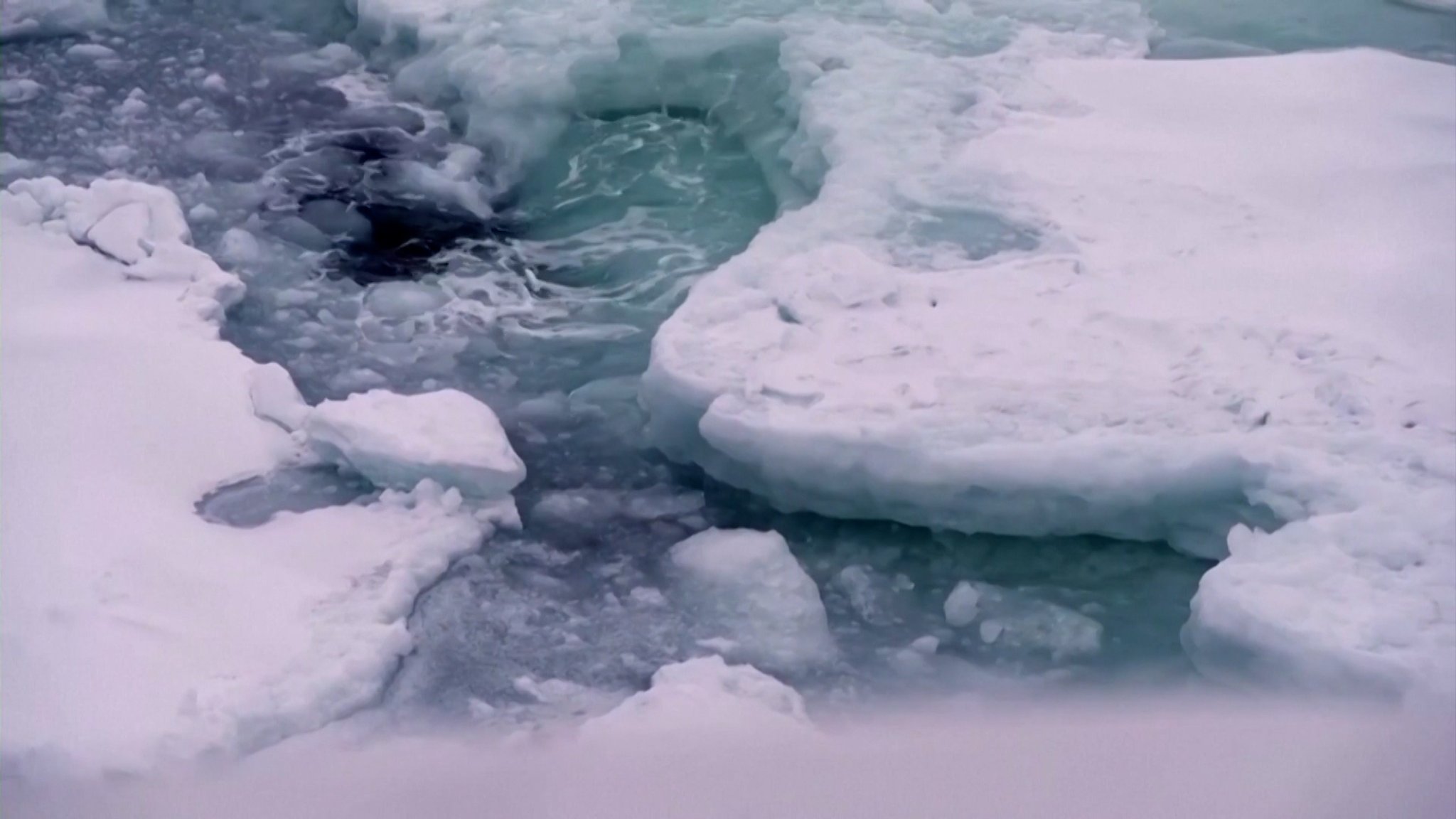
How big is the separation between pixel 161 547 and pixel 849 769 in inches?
51.1

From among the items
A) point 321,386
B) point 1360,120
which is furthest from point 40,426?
point 1360,120

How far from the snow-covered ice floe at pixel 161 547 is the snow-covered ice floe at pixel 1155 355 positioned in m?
0.76

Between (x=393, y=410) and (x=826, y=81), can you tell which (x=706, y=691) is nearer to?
(x=393, y=410)

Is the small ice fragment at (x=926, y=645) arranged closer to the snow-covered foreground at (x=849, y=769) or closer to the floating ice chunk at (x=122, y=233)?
the snow-covered foreground at (x=849, y=769)

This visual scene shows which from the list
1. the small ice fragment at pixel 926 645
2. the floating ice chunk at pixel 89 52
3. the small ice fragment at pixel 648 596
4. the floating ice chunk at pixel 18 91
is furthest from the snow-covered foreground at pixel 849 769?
the floating ice chunk at pixel 89 52

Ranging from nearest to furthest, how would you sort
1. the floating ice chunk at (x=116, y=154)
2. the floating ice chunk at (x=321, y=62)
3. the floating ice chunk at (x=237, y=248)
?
the floating ice chunk at (x=237, y=248)
the floating ice chunk at (x=116, y=154)
the floating ice chunk at (x=321, y=62)

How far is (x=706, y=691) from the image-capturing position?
205 centimetres

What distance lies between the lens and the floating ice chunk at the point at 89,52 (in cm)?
454

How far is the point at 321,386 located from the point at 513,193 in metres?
1.15

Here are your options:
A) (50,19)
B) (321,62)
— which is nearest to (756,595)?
(321,62)

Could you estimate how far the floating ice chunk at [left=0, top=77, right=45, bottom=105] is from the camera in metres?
4.20

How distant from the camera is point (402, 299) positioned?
10.5 feet

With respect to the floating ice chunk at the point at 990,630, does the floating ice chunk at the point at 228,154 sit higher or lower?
lower

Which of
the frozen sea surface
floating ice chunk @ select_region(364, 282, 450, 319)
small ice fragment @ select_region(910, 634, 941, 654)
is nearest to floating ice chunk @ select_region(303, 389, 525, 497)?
the frozen sea surface
